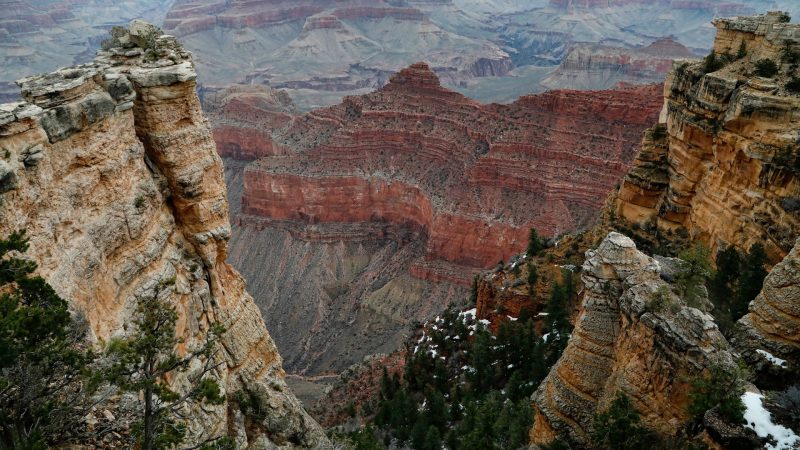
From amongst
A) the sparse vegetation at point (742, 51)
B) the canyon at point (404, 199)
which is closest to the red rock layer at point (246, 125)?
the canyon at point (404, 199)

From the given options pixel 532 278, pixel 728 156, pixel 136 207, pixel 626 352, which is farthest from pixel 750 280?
pixel 136 207

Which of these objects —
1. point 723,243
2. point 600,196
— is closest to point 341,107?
point 600,196

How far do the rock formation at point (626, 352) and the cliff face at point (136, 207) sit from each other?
10.2 m

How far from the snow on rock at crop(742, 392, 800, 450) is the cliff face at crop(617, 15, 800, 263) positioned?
44.2 feet

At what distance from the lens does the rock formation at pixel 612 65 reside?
166750mm

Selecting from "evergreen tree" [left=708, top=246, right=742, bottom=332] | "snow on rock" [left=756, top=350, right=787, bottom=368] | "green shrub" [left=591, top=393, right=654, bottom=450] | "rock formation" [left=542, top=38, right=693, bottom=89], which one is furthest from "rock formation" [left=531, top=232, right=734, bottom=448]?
"rock formation" [left=542, top=38, right=693, bottom=89]

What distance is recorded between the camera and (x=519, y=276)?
1640 inches

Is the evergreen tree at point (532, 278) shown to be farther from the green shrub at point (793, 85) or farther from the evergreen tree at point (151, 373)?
the evergreen tree at point (151, 373)

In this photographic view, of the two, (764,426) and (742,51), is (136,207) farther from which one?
(742,51)

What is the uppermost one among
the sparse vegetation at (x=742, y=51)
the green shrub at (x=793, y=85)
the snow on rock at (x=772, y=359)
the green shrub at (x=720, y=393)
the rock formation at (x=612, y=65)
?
the sparse vegetation at (x=742, y=51)

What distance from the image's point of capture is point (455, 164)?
7719cm

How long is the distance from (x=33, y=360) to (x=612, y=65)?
625ft

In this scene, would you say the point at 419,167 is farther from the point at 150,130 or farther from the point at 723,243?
the point at 150,130

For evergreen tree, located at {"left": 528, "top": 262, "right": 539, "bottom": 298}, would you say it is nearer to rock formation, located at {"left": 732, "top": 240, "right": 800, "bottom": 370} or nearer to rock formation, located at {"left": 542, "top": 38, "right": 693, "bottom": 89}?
rock formation, located at {"left": 732, "top": 240, "right": 800, "bottom": 370}
